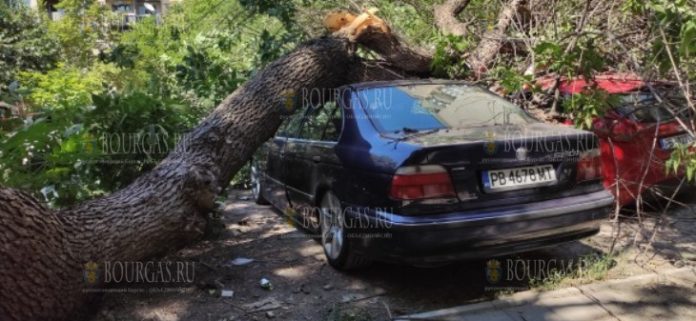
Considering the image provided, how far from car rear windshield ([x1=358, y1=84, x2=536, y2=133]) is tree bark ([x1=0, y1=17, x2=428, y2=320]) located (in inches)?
45.6

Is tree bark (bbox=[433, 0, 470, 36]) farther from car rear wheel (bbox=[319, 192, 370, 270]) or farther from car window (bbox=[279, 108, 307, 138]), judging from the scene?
car rear wheel (bbox=[319, 192, 370, 270])

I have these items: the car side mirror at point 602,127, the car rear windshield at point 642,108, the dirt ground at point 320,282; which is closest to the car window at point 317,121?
the dirt ground at point 320,282

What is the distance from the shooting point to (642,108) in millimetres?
4793

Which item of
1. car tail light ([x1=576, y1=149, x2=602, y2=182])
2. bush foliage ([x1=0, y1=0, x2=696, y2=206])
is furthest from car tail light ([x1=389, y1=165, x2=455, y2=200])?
bush foliage ([x1=0, y1=0, x2=696, y2=206])

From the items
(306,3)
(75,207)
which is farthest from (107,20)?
(75,207)

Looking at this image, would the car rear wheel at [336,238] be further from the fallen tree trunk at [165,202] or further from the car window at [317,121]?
the fallen tree trunk at [165,202]

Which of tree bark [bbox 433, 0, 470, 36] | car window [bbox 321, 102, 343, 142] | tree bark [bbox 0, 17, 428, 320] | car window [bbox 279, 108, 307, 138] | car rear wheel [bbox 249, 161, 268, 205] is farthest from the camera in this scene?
car rear wheel [bbox 249, 161, 268, 205]

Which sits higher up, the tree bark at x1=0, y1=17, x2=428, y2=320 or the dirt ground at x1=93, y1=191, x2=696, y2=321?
the tree bark at x1=0, y1=17, x2=428, y2=320

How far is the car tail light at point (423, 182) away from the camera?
3.42 m

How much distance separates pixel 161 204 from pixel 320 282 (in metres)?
1.34

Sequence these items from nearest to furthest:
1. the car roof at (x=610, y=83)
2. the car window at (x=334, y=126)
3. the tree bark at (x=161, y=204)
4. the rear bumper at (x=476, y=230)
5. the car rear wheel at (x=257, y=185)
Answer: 1. the tree bark at (x=161, y=204)
2. the rear bumper at (x=476, y=230)
3. the car window at (x=334, y=126)
4. the car roof at (x=610, y=83)
5. the car rear wheel at (x=257, y=185)

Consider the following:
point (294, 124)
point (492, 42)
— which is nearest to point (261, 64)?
point (294, 124)

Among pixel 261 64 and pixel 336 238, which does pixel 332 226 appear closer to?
pixel 336 238

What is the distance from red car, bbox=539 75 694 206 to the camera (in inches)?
190
